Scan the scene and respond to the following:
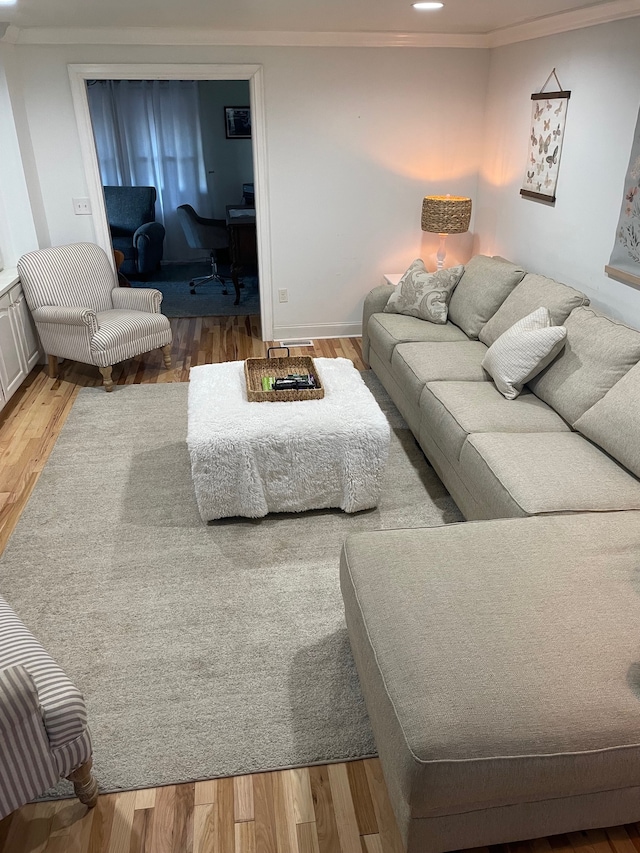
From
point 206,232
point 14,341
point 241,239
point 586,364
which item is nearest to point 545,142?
point 586,364

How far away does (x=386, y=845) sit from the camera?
1593mm

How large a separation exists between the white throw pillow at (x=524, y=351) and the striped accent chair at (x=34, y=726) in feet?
7.32

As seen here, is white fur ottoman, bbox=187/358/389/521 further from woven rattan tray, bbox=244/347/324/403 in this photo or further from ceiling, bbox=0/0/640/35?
ceiling, bbox=0/0/640/35

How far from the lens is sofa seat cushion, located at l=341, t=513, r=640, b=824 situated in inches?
52.0

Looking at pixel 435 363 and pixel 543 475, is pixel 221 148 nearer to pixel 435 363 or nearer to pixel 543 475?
pixel 435 363

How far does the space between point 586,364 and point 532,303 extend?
68cm

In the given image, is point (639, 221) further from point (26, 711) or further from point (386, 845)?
point (26, 711)

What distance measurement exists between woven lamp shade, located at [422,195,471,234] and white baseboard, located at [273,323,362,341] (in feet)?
3.33

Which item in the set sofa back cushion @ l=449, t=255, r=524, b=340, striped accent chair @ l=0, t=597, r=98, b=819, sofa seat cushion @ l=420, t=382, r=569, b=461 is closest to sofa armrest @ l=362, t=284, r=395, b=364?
sofa back cushion @ l=449, t=255, r=524, b=340

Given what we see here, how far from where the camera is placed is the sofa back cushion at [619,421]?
2254mm

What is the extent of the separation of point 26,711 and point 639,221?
3.13 meters

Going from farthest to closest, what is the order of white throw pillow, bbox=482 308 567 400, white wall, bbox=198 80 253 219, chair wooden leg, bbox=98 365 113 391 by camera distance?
white wall, bbox=198 80 253 219 < chair wooden leg, bbox=98 365 113 391 < white throw pillow, bbox=482 308 567 400

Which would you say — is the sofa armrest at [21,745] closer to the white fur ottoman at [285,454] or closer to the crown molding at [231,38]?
the white fur ottoman at [285,454]

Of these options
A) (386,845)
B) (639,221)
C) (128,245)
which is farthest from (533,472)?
(128,245)
